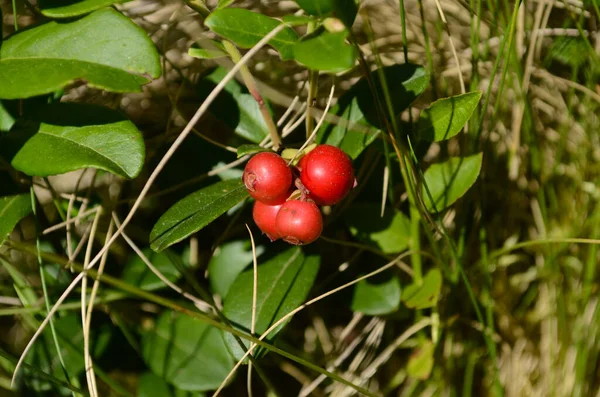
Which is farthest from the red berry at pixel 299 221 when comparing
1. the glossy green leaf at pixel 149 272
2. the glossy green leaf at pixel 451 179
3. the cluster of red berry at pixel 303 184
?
the glossy green leaf at pixel 149 272

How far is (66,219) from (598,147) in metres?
1.37

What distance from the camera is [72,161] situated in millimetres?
906

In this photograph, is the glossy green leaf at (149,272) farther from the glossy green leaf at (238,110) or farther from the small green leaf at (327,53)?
the small green leaf at (327,53)

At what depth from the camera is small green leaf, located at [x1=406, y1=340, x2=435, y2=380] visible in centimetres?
135

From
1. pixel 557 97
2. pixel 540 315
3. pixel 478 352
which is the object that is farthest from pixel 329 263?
pixel 557 97

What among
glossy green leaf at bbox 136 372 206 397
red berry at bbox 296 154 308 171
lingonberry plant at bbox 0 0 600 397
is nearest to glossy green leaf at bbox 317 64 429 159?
lingonberry plant at bbox 0 0 600 397

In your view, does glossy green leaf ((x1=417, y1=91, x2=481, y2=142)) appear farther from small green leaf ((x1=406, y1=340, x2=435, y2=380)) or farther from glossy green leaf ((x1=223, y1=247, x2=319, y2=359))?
small green leaf ((x1=406, y1=340, x2=435, y2=380))

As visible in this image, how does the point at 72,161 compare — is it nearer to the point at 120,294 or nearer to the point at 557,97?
the point at 120,294

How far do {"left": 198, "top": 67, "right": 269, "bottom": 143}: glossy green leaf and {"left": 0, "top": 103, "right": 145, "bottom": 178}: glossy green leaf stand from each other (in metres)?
0.29

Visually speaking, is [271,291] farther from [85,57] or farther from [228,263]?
[85,57]

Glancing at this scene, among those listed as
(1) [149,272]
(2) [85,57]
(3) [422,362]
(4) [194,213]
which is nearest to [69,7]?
(2) [85,57]

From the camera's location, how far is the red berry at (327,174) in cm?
90

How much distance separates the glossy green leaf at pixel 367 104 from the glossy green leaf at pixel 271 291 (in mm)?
254

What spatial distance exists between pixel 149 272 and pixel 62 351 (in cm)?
25
